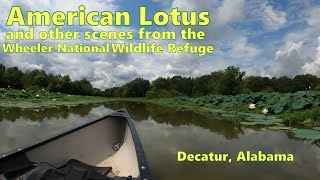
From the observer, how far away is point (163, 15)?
7613mm

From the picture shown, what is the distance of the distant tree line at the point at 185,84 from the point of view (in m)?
43.8

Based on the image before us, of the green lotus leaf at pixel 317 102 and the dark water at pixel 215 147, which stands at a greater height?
the green lotus leaf at pixel 317 102

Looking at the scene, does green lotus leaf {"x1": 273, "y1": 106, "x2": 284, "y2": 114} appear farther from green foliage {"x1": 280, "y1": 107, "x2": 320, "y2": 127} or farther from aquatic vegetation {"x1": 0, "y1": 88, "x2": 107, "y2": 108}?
aquatic vegetation {"x1": 0, "y1": 88, "x2": 107, "y2": 108}

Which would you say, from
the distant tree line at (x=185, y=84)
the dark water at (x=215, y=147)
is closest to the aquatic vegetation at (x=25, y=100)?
the dark water at (x=215, y=147)

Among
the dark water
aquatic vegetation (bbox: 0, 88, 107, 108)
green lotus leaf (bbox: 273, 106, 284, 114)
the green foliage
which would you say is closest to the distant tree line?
aquatic vegetation (bbox: 0, 88, 107, 108)

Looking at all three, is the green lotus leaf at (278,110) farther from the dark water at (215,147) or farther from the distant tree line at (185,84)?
the distant tree line at (185,84)

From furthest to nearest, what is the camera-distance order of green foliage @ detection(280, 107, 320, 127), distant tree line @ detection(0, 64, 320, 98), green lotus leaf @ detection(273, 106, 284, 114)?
distant tree line @ detection(0, 64, 320, 98) < green lotus leaf @ detection(273, 106, 284, 114) < green foliage @ detection(280, 107, 320, 127)

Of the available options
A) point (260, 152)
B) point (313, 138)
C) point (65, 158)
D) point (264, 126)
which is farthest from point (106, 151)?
point (264, 126)

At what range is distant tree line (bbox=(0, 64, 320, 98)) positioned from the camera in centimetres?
4375

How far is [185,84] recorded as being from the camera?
70.9m

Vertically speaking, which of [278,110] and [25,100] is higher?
[25,100]

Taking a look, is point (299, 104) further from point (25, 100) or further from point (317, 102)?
point (25, 100)

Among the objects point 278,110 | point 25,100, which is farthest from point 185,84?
point 278,110

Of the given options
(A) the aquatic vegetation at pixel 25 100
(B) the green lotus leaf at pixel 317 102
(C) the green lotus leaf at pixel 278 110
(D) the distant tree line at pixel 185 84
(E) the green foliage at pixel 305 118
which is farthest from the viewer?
(D) the distant tree line at pixel 185 84
